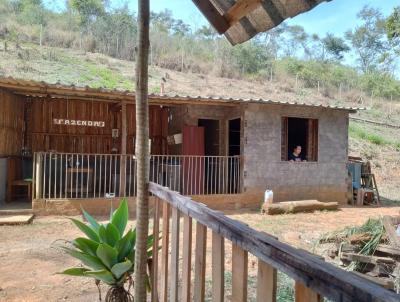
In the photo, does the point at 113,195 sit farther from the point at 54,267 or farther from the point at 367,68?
the point at 367,68

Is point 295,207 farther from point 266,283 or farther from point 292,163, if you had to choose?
point 266,283

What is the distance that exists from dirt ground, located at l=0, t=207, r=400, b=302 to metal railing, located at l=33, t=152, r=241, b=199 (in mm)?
1091

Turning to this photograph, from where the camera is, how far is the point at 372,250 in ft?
17.8

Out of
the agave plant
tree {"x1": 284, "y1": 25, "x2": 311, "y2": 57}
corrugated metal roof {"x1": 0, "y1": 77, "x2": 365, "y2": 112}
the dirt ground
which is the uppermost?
tree {"x1": 284, "y1": 25, "x2": 311, "y2": 57}

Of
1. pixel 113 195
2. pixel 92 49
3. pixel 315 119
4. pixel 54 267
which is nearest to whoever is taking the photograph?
pixel 54 267

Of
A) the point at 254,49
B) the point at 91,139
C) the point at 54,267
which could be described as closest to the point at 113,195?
the point at 91,139

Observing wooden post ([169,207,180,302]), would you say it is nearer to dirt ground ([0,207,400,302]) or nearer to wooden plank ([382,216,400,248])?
dirt ground ([0,207,400,302])

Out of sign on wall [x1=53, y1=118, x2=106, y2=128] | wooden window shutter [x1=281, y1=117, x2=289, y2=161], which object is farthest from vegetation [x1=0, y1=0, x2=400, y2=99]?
wooden window shutter [x1=281, y1=117, x2=289, y2=161]

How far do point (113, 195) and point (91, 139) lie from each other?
126 inches

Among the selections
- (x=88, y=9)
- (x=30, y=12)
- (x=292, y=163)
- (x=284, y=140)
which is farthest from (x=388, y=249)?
(x=30, y=12)

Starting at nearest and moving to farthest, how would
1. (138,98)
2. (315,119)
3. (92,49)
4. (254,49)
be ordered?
1. (138,98)
2. (315,119)
3. (92,49)
4. (254,49)

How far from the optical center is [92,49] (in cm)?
2891

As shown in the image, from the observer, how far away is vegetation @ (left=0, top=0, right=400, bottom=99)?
29.2 metres

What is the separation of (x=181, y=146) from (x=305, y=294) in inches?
410
